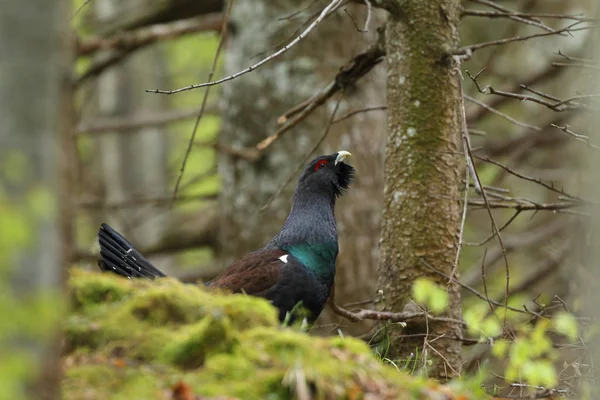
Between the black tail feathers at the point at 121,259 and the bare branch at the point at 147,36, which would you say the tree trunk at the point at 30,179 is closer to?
the black tail feathers at the point at 121,259

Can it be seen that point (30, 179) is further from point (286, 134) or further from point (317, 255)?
point (286, 134)

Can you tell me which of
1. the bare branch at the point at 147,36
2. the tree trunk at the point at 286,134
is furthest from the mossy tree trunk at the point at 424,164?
the bare branch at the point at 147,36

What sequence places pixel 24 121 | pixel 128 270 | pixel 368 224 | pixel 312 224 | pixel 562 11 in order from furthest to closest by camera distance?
pixel 562 11, pixel 368 224, pixel 128 270, pixel 312 224, pixel 24 121

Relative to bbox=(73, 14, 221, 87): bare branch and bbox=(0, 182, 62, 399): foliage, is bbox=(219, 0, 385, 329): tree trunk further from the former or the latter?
bbox=(0, 182, 62, 399): foliage

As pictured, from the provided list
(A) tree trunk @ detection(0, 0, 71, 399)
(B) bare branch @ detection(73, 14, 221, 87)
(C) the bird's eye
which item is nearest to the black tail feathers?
(C) the bird's eye

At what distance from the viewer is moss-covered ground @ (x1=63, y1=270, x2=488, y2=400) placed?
10.0ft

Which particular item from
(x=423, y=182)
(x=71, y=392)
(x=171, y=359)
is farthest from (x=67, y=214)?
(x=423, y=182)

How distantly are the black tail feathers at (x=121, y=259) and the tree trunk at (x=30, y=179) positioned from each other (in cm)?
452

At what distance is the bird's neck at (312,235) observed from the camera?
19.5ft

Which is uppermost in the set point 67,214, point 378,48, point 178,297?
point 378,48

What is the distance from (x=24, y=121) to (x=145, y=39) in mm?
7139

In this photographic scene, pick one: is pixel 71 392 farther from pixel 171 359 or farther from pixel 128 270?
pixel 128 270

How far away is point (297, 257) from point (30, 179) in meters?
3.91

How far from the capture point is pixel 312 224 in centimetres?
625
